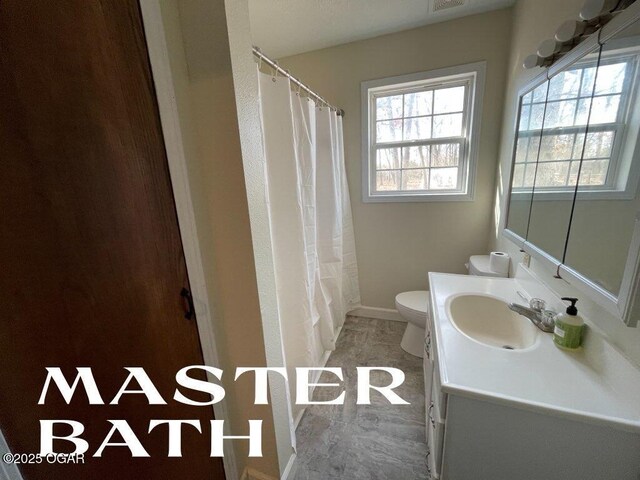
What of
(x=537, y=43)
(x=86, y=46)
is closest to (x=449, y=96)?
(x=537, y=43)

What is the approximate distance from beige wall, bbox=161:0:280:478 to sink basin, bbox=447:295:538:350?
2.87 feet

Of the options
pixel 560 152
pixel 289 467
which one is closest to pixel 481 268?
pixel 560 152

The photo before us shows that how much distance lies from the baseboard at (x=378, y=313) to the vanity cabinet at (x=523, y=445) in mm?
1678

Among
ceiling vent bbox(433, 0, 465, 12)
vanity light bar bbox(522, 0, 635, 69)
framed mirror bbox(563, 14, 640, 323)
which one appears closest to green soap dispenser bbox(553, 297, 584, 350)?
framed mirror bbox(563, 14, 640, 323)

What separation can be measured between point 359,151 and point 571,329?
1807 mm

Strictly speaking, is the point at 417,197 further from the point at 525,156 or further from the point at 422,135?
the point at 525,156

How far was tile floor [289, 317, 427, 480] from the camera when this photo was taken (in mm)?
1220

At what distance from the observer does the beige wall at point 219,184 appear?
76cm

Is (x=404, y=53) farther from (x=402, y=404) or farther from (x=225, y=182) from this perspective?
(x=402, y=404)

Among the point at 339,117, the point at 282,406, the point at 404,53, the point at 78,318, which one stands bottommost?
the point at 282,406

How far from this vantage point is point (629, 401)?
63cm

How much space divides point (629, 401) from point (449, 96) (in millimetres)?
2028

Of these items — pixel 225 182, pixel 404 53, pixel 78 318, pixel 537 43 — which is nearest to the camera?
pixel 78 318

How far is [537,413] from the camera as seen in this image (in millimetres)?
637
